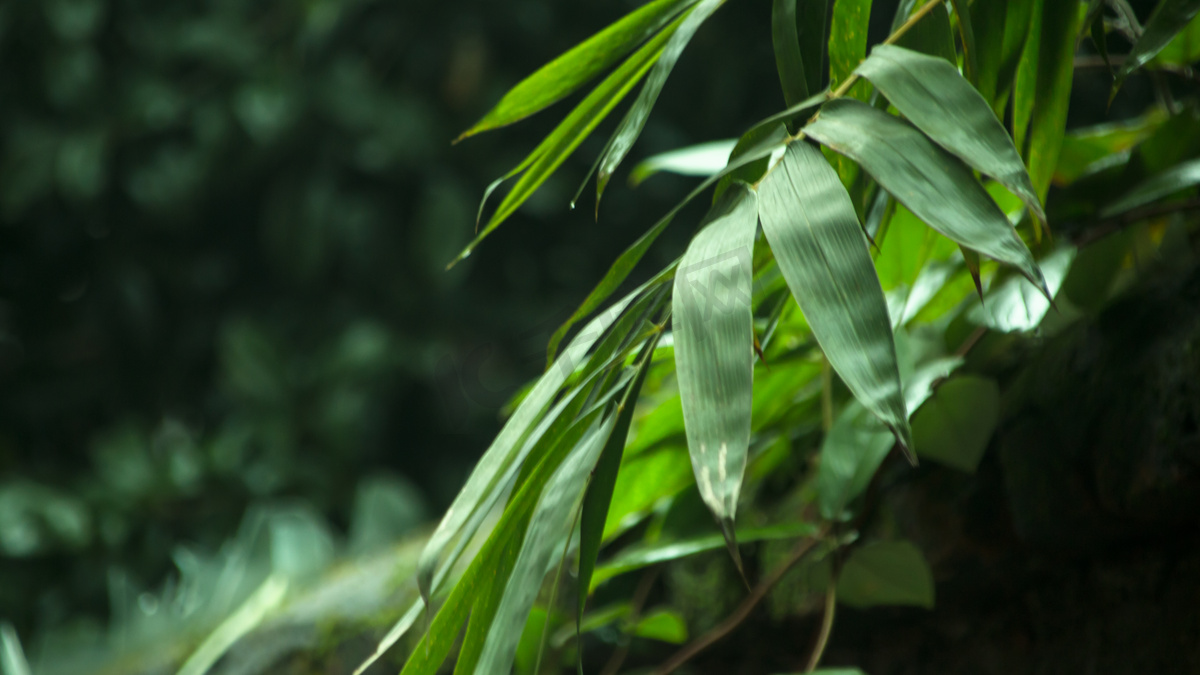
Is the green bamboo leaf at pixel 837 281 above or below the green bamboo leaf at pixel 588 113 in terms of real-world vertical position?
below

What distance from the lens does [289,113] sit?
1.45m

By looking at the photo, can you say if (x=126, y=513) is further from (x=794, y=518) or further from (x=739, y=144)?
(x=739, y=144)

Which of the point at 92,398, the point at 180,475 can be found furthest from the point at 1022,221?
the point at 92,398

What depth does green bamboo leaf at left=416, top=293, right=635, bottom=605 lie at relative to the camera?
22cm

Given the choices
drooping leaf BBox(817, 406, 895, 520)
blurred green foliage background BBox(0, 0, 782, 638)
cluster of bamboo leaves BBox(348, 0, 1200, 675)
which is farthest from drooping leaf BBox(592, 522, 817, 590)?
blurred green foliage background BBox(0, 0, 782, 638)

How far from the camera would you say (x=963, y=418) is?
0.40 m

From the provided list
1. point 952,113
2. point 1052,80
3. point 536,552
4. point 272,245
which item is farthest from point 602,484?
point 272,245

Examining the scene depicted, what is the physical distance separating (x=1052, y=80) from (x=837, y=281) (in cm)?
20

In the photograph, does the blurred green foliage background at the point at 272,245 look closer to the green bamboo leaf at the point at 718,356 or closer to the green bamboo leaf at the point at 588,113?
the green bamboo leaf at the point at 588,113

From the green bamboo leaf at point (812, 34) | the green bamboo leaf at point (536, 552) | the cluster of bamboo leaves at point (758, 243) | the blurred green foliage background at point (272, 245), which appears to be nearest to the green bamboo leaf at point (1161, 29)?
the cluster of bamboo leaves at point (758, 243)

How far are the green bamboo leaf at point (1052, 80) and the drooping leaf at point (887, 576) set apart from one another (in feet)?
0.62

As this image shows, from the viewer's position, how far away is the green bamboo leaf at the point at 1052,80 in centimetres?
32

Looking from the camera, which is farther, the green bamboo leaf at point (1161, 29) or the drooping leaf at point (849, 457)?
the drooping leaf at point (849, 457)

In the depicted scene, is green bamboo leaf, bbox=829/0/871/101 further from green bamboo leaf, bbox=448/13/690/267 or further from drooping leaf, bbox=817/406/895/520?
drooping leaf, bbox=817/406/895/520
